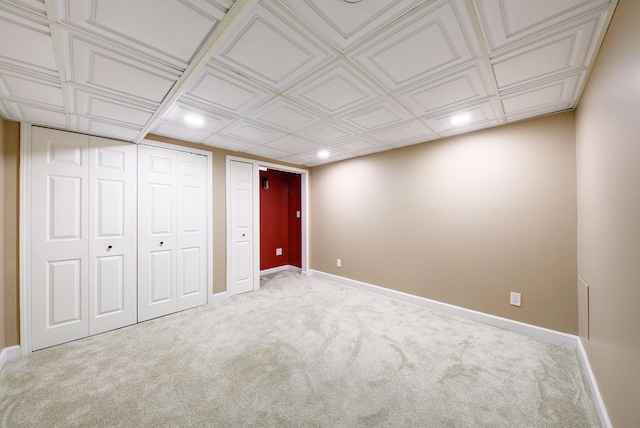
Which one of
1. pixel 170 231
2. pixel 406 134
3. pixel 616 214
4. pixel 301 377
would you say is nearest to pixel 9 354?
pixel 170 231

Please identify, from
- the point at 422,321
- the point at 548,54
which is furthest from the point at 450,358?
the point at 548,54

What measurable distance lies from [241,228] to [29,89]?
2.55 m

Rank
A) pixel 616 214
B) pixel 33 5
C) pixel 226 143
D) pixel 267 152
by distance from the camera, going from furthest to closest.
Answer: pixel 267 152
pixel 226 143
pixel 616 214
pixel 33 5

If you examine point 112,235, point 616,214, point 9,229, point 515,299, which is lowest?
point 515,299

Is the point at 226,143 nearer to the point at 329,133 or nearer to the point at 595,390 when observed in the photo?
the point at 329,133

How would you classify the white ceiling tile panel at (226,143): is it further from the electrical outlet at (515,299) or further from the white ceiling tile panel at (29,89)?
the electrical outlet at (515,299)

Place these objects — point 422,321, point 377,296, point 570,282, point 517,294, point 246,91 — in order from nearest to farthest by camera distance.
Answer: point 246,91 < point 570,282 < point 517,294 < point 422,321 < point 377,296

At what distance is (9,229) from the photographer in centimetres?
218

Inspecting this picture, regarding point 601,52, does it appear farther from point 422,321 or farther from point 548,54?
point 422,321

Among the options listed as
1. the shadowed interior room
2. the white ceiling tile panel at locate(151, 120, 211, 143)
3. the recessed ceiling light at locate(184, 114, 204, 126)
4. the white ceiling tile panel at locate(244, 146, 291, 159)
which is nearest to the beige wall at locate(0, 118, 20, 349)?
the shadowed interior room

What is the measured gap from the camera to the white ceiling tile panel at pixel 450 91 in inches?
66.9

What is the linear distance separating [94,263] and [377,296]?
3.58 m

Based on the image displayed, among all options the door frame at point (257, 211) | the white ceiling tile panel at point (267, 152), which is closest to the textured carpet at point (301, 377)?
the door frame at point (257, 211)

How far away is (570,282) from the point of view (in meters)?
2.30
